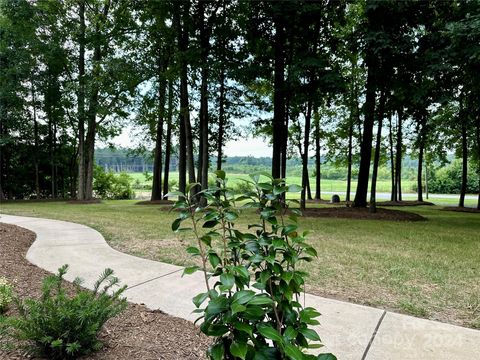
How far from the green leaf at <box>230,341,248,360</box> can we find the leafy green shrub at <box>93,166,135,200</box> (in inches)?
1096

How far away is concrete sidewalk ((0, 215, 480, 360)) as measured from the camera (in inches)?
78.4

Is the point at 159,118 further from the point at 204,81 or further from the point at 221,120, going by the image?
the point at 204,81

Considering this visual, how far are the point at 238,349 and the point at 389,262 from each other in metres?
3.70

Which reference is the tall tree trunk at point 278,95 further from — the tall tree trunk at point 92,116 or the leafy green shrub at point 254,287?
the leafy green shrub at point 254,287

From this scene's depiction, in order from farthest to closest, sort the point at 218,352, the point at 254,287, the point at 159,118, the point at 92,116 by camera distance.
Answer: the point at 92,116, the point at 159,118, the point at 254,287, the point at 218,352

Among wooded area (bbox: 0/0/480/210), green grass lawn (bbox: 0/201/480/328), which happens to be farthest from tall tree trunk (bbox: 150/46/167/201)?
green grass lawn (bbox: 0/201/480/328)

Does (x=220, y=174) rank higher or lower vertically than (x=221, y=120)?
lower

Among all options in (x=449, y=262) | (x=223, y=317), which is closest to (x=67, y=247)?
(x=223, y=317)

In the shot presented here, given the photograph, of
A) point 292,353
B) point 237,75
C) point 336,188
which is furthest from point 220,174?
point 336,188

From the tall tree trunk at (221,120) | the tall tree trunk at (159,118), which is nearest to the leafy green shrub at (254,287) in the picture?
the tall tree trunk at (221,120)

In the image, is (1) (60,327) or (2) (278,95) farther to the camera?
→ (2) (278,95)

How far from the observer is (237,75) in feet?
31.6

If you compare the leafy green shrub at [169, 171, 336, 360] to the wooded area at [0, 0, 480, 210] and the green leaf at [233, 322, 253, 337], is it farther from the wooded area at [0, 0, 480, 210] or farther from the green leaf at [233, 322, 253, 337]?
the wooded area at [0, 0, 480, 210]

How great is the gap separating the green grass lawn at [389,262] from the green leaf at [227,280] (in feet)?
6.94
